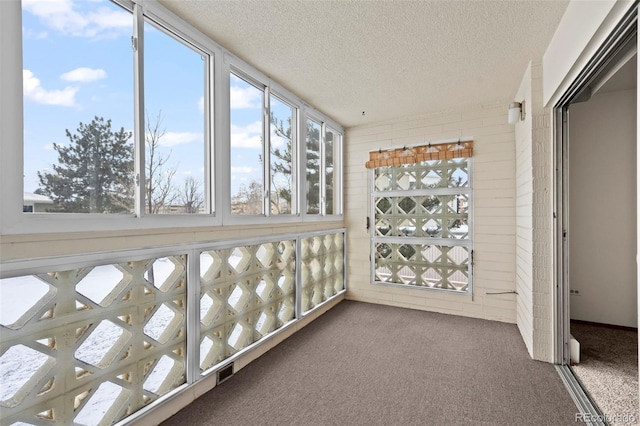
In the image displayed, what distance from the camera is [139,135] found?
5.65ft

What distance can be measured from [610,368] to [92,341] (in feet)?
11.2

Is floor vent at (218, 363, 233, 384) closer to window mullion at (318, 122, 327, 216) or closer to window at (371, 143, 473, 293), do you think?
window mullion at (318, 122, 327, 216)

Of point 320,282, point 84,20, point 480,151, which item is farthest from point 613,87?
point 84,20

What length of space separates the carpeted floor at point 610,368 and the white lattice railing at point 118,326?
2361mm

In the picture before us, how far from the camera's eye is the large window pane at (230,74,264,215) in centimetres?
241

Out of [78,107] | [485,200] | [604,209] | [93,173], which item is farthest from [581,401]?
[78,107]

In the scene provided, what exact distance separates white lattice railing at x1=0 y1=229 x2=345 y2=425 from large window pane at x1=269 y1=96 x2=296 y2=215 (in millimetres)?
582

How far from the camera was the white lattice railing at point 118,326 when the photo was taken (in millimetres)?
1277

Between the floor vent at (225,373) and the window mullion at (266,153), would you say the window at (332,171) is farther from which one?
the floor vent at (225,373)

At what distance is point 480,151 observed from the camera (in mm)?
3369

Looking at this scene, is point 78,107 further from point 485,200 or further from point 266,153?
point 485,200

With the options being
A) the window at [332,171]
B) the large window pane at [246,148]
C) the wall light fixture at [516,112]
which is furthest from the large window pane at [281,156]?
the wall light fixture at [516,112]

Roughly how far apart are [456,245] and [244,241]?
245 cm

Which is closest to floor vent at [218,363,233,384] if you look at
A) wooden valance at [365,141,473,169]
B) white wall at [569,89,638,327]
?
wooden valance at [365,141,473,169]
